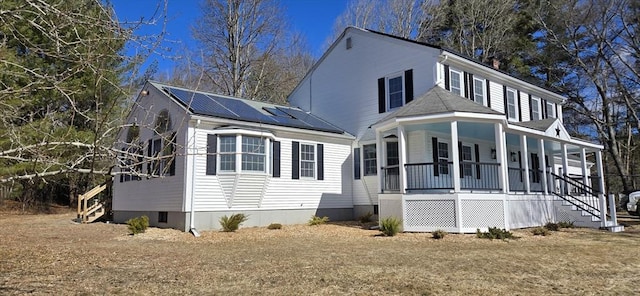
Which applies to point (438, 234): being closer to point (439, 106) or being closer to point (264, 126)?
point (439, 106)

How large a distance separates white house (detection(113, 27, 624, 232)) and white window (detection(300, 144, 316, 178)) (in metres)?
0.05

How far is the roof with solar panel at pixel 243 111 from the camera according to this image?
13909 mm

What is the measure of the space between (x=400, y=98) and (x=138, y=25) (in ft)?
44.5

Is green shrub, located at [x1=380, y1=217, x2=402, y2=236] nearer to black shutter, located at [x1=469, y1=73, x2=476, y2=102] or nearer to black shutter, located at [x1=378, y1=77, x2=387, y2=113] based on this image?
black shutter, located at [x1=378, y1=77, x2=387, y2=113]

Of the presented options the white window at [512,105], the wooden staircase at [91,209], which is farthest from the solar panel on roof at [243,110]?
the white window at [512,105]

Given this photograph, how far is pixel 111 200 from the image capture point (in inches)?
793

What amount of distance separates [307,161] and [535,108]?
11869 millimetres

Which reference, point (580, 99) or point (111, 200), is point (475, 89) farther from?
point (580, 99)

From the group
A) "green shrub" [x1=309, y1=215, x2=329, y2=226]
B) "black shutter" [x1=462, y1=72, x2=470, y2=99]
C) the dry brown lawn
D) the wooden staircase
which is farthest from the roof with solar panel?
the wooden staircase

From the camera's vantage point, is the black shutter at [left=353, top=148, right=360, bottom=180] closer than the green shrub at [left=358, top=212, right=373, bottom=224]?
No

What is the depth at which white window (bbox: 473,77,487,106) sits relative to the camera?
57.0 feet

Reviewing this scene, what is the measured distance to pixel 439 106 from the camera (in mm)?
13094

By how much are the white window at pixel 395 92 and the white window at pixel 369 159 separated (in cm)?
180

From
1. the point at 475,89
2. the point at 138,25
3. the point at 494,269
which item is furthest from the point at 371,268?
the point at 475,89
